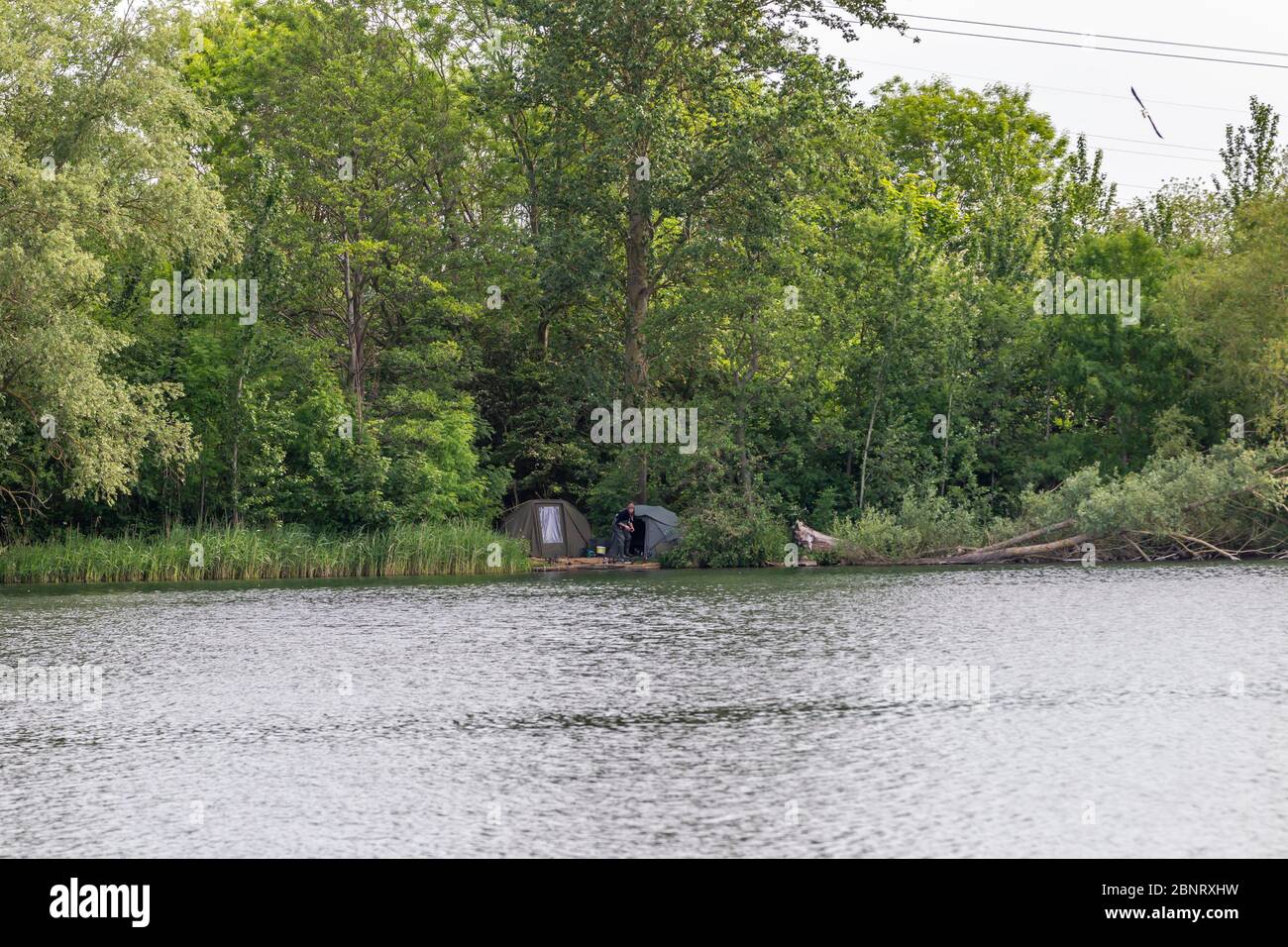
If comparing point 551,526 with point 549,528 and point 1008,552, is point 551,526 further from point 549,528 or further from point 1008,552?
point 1008,552

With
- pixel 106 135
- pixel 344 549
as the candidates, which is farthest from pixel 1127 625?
pixel 106 135

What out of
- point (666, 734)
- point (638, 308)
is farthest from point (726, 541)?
point (666, 734)

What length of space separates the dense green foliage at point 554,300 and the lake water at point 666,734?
15.1m

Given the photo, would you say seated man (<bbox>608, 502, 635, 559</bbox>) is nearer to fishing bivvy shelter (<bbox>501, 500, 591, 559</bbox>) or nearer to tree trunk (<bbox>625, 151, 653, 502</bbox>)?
tree trunk (<bbox>625, 151, 653, 502</bbox>)

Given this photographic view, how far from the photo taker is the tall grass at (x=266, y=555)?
3556cm

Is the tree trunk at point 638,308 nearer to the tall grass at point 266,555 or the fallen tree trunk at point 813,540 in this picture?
the fallen tree trunk at point 813,540

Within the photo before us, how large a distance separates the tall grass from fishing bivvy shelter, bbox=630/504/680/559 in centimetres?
334

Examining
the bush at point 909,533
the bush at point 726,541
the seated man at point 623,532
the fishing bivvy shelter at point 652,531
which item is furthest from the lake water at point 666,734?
the seated man at point 623,532

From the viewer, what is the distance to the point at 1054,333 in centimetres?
4588

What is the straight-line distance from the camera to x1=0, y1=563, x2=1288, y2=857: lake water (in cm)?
937

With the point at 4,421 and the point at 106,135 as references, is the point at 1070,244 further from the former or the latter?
the point at 4,421

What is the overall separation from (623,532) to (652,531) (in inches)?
33.1

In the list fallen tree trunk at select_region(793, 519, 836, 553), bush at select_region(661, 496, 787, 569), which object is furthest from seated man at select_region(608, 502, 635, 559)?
fallen tree trunk at select_region(793, 519, 836, 553)

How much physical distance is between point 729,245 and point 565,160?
6837mm
